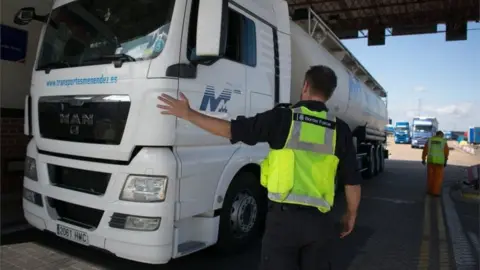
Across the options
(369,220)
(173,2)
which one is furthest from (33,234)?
(369,220)

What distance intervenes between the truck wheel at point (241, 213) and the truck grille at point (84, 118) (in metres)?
1.28

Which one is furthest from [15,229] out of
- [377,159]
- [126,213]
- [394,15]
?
[394,15]

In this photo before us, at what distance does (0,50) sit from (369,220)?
633 cm

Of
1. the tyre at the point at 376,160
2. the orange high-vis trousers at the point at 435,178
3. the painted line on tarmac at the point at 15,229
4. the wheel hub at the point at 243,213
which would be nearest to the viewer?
the wheel hub at the point at 243,213

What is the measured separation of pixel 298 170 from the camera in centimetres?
216

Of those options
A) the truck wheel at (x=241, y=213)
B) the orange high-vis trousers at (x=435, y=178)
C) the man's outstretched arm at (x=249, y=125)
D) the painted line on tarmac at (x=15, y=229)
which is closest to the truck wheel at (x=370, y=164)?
the orange high-vis trousers at (x=435, y=178)

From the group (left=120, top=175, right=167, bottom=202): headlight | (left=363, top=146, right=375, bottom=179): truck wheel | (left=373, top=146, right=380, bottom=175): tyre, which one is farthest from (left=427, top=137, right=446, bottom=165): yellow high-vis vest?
(left=120, top=175, right=167, bottom=202): headlight

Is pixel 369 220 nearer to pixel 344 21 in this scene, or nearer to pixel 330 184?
pixel 330 184

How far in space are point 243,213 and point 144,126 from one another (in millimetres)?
1538

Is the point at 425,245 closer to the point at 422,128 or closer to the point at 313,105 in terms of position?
the point at 313,105

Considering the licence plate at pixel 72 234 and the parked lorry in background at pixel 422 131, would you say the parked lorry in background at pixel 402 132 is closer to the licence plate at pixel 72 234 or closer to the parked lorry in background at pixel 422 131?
the parked lorry in background at pixel 422 131

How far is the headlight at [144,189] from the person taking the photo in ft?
9.57

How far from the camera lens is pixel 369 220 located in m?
6.43

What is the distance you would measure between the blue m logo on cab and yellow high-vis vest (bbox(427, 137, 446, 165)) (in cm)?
783
